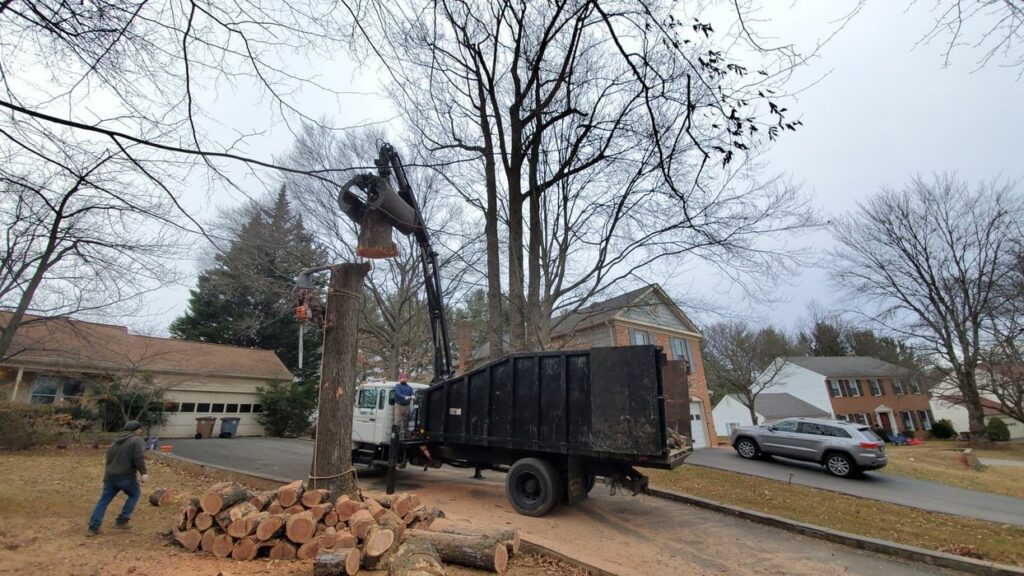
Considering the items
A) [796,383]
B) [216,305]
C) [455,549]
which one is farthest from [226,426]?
[796,383]

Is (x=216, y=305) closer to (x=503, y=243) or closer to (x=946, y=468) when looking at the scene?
(x=503, y=243)

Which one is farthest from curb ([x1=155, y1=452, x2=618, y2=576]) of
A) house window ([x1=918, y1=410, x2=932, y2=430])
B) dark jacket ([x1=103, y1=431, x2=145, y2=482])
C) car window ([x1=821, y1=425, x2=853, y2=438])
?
house window ([x1=918, y1=410, x2=932, y2=430])

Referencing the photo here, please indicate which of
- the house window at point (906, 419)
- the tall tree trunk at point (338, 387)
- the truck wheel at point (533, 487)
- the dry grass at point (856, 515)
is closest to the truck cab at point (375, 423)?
the truck wheel at point (533, 487)

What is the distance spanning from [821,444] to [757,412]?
863 inches

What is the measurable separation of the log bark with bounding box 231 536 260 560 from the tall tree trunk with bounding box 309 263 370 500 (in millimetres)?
905

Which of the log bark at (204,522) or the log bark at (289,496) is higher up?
the log bark at (289,496)

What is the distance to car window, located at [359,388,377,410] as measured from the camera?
9812 mm

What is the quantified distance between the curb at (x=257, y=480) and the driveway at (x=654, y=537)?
0.12 m

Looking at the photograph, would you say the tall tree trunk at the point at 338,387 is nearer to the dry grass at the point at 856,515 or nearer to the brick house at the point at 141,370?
the dry grass at the point at 856,515

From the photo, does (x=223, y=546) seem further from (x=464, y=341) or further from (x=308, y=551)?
(x=464, y=341)

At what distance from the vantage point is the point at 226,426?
1923 cm

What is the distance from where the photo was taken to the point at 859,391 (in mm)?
37531

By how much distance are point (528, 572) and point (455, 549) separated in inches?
33.4

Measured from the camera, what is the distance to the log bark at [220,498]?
191 inches
